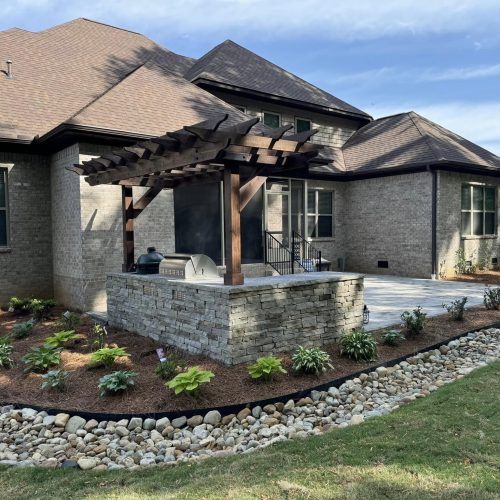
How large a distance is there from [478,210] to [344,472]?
15.3m

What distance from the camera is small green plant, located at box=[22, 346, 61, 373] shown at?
229 inches

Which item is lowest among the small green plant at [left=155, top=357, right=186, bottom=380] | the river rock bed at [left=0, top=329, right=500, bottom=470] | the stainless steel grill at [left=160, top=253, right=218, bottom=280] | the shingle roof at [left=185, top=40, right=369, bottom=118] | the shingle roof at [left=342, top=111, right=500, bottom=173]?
the river rock bed at [left=0, top=329, right=500, bottom=470]

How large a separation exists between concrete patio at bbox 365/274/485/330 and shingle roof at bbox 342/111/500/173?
3843mm

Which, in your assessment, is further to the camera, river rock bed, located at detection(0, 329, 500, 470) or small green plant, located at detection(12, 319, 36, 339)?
small green plant, located at detection(12, 319, 36, 339)

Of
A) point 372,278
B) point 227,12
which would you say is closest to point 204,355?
point 227,12

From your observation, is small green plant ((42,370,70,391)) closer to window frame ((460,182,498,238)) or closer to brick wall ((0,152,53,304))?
brick wall ((0,152,53,304))

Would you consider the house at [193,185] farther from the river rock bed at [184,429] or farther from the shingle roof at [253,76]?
the river rock bed at [184,429]

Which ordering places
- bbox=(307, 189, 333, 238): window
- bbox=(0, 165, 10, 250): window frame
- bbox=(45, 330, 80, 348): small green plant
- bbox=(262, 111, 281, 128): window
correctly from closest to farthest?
1. bbox=(45, 330, 80, 348): small green plant
2. bbox=(0, 165, 10, 250): window frame
3. bbox=(262, 111, 281, 128): window
4. bbox=(307, 189, 333, 238): window

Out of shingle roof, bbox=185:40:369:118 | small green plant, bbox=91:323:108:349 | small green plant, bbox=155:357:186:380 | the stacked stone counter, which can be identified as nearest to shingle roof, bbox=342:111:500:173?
shingle roof, bbox=185:40:369:118

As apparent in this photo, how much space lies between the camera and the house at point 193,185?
9719 millimetres

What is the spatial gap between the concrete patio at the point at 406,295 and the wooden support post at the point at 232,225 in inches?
110

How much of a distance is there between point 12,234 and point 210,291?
6635mm

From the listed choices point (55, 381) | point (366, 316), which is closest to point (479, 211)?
point (366, 316)

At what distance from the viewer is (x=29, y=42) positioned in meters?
12.7
